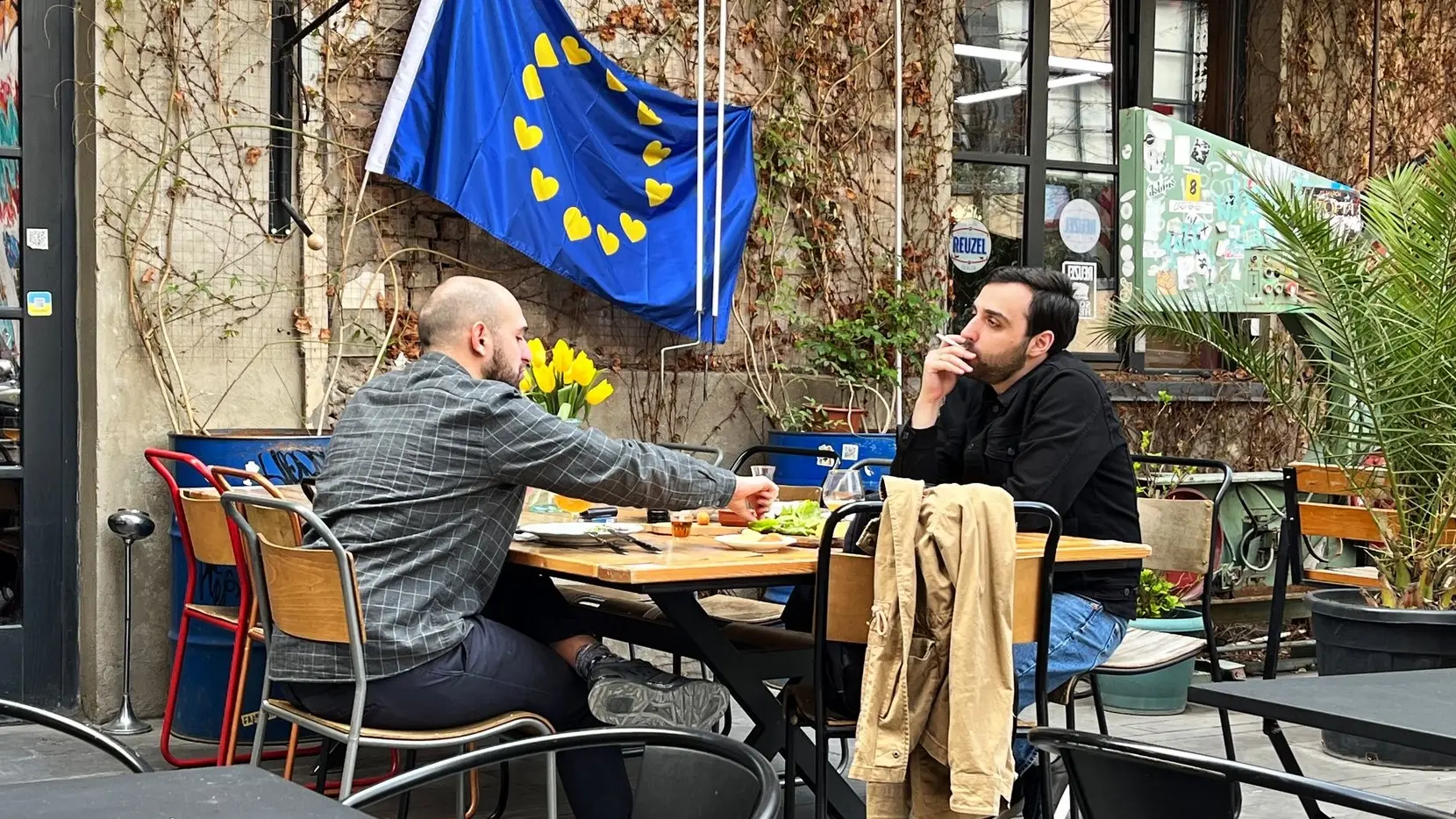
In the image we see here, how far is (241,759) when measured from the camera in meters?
4.79

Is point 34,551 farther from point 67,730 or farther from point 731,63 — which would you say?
point 67,730

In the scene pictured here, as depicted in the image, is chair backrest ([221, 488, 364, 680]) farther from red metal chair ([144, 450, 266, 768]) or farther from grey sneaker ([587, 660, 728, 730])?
grey sneaker ([587, 660, 728, 730])

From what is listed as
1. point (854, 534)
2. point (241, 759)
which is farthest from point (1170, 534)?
point (241, 759)

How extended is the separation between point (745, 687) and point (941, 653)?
50 cm

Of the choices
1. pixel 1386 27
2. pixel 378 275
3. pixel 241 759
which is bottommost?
pixel 241 759

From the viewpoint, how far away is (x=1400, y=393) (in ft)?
17.0

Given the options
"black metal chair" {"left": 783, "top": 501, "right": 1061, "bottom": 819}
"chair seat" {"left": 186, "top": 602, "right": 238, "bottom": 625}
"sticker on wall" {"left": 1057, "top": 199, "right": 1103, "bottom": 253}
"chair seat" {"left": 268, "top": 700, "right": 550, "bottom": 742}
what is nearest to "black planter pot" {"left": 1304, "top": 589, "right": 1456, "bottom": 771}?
"black metal chair" {"left": 783, "top": 501, "right": 1061, "bottom": 819}

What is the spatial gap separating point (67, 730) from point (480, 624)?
A: 1.45 m

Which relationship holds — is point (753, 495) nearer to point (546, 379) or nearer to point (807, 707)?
point (807, 707)

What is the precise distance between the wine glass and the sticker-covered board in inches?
145

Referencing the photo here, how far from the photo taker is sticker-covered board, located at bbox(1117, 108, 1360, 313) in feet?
23.3

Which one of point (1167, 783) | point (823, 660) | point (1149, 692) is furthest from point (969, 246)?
point (1167, 783)

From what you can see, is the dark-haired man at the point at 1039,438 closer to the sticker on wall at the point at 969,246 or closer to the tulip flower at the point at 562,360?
the tulip flower at the point at 562,360

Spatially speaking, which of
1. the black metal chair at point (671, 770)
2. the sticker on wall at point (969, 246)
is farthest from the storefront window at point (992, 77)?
the black metal chair at point (671, 770)
